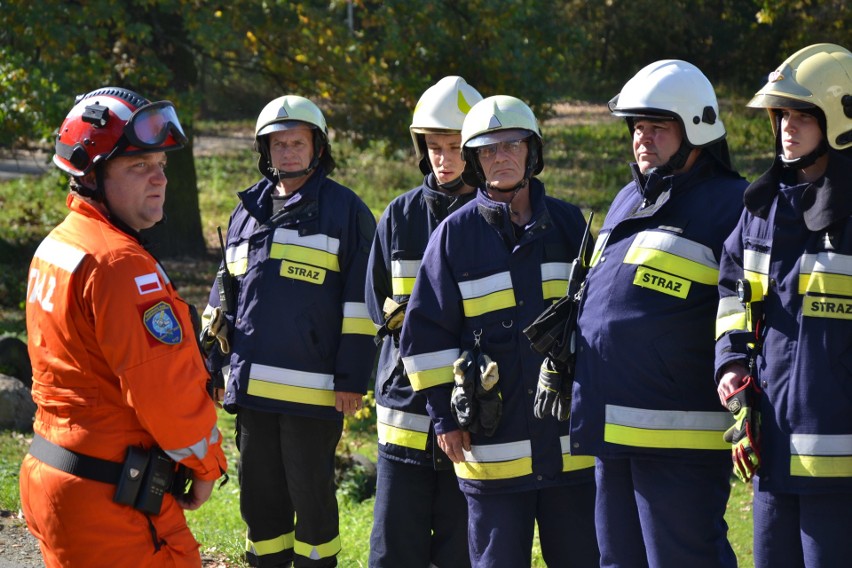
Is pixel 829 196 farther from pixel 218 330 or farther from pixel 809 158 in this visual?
pixel 218 330

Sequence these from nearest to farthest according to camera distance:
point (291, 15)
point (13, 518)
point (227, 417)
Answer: point (13, 518), point (227, 417), point (291, 15)

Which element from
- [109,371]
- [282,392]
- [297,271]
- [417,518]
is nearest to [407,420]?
[417,518]

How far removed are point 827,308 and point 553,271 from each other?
124 centimetres

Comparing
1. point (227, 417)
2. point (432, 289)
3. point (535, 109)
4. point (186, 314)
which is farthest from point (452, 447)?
point (535, 109)

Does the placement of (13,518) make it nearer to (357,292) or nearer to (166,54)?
(357,292)

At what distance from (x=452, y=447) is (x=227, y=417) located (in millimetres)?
5974

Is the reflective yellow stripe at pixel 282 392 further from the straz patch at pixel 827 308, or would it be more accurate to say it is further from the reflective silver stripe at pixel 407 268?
the straz patch at pixel 827 308

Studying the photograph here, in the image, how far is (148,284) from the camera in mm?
3465

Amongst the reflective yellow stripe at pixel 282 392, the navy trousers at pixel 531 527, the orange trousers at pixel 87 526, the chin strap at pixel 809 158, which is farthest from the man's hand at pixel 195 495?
the chin strap at pixel 809 158

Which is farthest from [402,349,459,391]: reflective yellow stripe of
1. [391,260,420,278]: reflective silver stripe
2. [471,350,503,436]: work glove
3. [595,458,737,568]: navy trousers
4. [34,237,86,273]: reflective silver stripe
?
[34,237,86,273]: reflective silver stripe

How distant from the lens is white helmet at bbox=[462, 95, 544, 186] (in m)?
4.57

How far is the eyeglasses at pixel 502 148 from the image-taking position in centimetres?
459

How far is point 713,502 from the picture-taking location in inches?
157

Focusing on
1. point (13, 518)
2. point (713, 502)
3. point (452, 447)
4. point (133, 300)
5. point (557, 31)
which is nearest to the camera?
point (133, 300)
